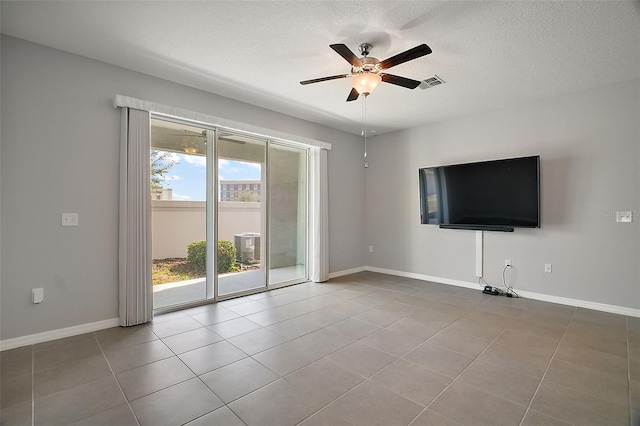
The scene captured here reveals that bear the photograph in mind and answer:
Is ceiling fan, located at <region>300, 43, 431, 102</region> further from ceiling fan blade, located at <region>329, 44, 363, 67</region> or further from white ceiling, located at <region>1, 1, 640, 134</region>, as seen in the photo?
white ceiling, located at <region>1, 1, 640, 134</region>

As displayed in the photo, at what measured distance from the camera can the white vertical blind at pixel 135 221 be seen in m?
3.27

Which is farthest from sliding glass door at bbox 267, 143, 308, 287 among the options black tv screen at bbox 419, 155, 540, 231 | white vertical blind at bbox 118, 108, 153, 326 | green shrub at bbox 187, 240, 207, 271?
black tv screen at bbox 419, 155, 540, 231

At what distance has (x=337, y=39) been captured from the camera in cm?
276

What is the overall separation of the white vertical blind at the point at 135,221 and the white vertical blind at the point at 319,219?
2.65 meters

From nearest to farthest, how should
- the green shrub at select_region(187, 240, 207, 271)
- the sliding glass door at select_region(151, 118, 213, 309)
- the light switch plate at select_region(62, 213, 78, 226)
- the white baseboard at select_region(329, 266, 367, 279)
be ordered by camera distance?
the light switch plate at select_region(62, 213, 78, 226), the sliding glass door at select_region(151, 118, 213, 309), the green shrub at select_region(187, 240, 207, 271), the white baseboard at select_region(329, 266, 367, 279)

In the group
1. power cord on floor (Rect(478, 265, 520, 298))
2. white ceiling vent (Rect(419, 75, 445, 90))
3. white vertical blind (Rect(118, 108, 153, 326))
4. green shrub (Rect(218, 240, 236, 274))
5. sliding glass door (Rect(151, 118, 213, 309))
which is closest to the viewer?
white vertical blind (Rect(118, 108, 153, 326))

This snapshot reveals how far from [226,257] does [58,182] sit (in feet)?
6.87

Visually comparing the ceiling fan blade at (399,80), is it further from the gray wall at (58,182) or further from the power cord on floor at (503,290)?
the power cord on floor at (503,290)

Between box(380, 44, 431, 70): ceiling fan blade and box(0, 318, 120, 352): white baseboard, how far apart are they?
3793mm

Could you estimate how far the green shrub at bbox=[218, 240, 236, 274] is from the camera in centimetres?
429

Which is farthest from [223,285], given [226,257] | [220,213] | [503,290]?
[503,290]

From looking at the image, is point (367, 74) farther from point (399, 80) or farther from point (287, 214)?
point (287, 214)

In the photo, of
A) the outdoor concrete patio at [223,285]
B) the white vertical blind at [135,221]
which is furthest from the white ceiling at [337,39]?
the outdoor concrete patio at [223,285]

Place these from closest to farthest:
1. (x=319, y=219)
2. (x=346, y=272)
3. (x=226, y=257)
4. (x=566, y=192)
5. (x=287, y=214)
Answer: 1. (x=566, y=192)
2. (x=226, y=257)
3. (x=287, y=214)
4. (x=319, y=219)
5. (x=346, y=272)
